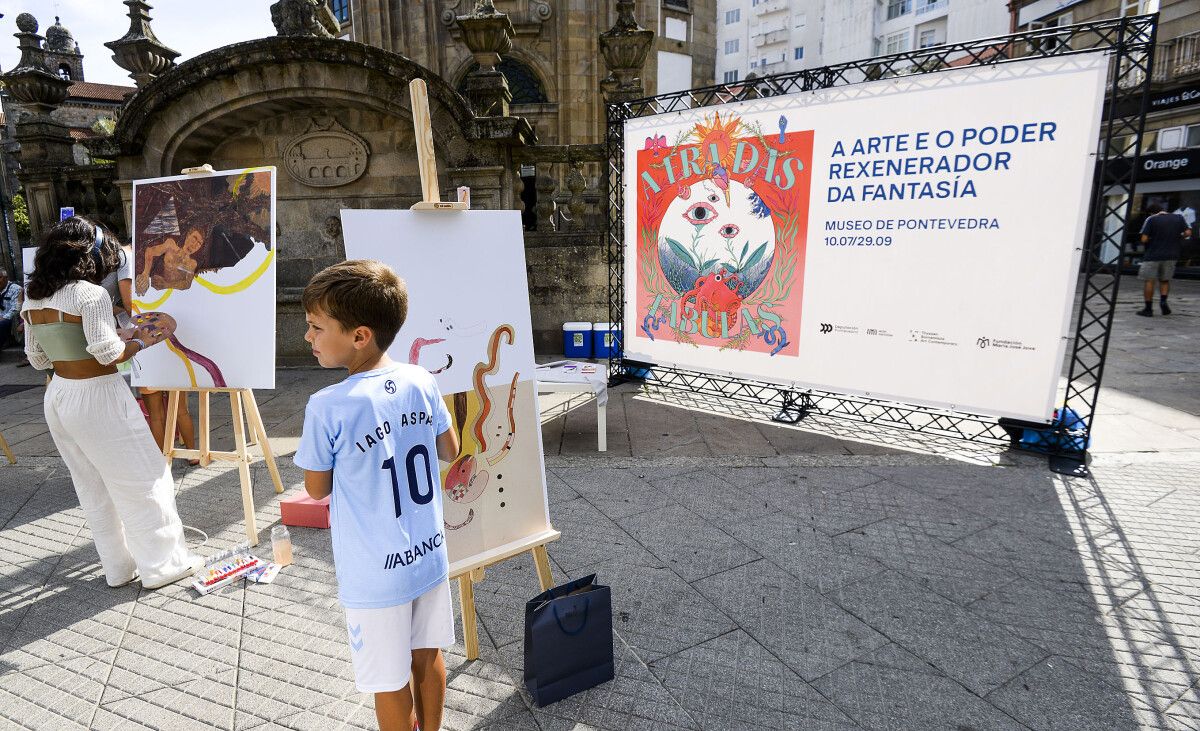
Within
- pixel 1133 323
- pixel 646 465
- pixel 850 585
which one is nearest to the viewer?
pixel 850 585

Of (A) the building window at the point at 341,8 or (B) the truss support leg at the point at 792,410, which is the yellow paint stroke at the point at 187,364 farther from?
(A) the building window at the point at 341,8

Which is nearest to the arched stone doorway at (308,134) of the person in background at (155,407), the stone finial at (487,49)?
the stone finial at (487,49)

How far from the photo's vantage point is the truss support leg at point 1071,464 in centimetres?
539

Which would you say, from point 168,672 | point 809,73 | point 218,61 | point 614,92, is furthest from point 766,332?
point 218,61

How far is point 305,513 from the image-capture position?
15.5 feet

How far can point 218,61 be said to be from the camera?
849 centimetres

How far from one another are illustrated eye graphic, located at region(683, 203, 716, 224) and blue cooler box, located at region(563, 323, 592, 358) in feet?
8.78

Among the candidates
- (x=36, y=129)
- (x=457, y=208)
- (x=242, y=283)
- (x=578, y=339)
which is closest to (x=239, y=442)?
(x=242, y=283)

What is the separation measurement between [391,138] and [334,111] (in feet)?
2.81

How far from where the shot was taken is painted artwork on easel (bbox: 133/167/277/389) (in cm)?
452

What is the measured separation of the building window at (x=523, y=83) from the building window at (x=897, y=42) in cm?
3061

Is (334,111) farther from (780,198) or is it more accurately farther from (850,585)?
(850,585)

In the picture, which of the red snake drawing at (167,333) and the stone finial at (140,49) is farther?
the stone finial at (140,49)

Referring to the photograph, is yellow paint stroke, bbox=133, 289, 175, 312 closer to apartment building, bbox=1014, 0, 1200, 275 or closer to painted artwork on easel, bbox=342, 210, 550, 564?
painted artwork on easel, bbox=342, 210, 550, 564
